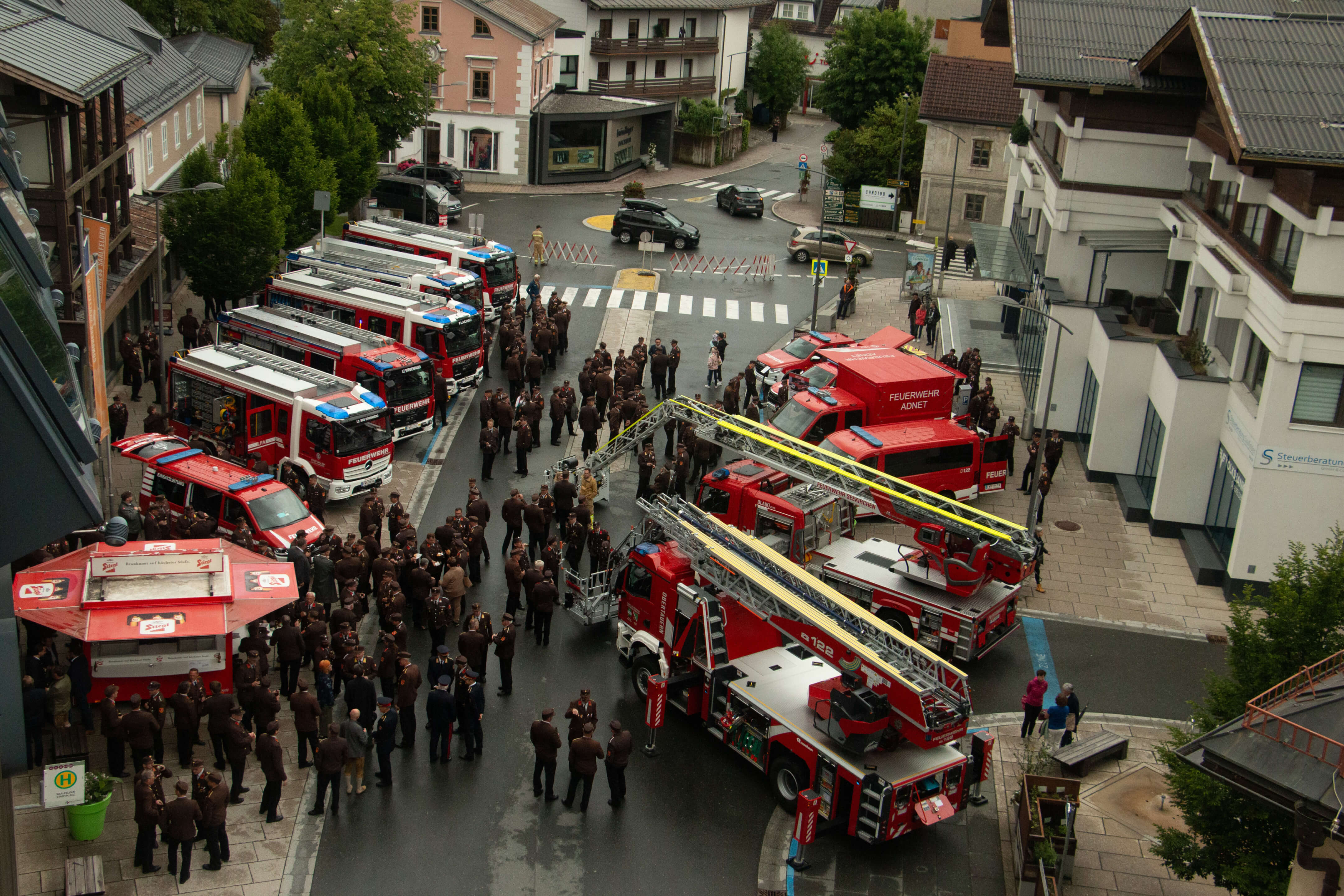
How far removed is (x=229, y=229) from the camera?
3594 cm

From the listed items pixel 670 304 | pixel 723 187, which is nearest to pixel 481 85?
pixel 723 187

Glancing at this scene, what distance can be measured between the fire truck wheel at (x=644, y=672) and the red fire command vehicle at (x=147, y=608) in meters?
5.63

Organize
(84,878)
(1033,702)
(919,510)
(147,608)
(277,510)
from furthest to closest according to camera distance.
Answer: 1. (277,510)
2. (919,510)
3. (1033,702)
4. (147,608)
5. (84,878)

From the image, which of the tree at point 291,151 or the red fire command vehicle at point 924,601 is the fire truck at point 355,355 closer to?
the tree at point 291,151

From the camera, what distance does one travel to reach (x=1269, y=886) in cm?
1416

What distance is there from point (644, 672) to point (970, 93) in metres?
43.3

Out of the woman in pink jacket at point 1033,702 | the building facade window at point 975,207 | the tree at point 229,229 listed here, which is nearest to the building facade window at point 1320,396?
the woman in pink jacket at point 1033,702

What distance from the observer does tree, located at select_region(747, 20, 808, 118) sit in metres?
87.4

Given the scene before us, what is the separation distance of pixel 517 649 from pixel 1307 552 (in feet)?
52.1

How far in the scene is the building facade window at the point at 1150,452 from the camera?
29844 mm

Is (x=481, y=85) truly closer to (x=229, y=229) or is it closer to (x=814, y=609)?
(x=229, y=229)

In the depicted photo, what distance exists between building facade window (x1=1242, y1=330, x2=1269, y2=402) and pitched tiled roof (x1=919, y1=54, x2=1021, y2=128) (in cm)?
3045

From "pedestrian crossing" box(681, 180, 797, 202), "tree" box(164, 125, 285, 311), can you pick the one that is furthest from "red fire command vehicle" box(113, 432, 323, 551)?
"pedestrian crossing" box(681, 180, 797, 202)

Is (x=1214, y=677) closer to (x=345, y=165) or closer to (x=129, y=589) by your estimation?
(x=129, y=589)
